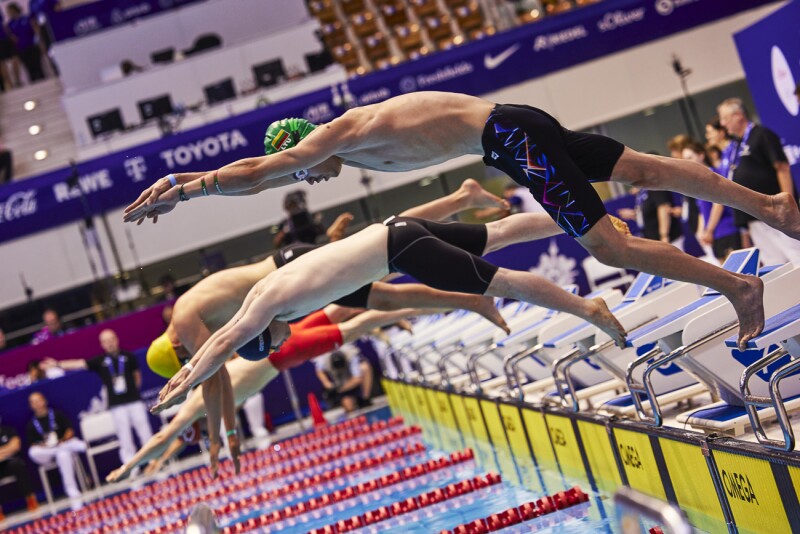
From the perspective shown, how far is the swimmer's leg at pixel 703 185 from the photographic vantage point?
374 cm

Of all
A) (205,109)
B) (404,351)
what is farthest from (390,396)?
(205,109)

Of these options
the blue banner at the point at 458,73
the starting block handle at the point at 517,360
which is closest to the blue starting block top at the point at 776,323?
the starting block handle at the point at 517,360

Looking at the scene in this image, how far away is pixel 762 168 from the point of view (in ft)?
22.7

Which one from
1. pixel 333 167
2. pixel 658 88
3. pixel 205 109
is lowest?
pixel 333 167

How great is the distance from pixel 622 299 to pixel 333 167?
6.51ft

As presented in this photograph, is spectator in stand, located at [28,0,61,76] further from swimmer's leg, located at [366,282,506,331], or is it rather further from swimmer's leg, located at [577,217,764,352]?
swimmer's leg, located at [577,217,764,352]

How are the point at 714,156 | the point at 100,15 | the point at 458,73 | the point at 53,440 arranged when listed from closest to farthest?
the point at 714,156, the point at 53,440, the point at 458,73, the point at 100,15

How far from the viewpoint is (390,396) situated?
12172 millimetres

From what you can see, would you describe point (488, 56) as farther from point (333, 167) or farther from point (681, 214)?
point (333, 167)

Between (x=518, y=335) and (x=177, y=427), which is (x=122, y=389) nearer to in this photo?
(x=177, y=427)

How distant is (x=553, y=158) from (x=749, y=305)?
0.85 m

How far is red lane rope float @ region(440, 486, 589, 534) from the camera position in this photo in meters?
4.88

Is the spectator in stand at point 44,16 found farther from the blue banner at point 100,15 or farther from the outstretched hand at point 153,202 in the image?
the outstretched hand at point 153,202

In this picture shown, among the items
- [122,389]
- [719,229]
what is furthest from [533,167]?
[122,389]
